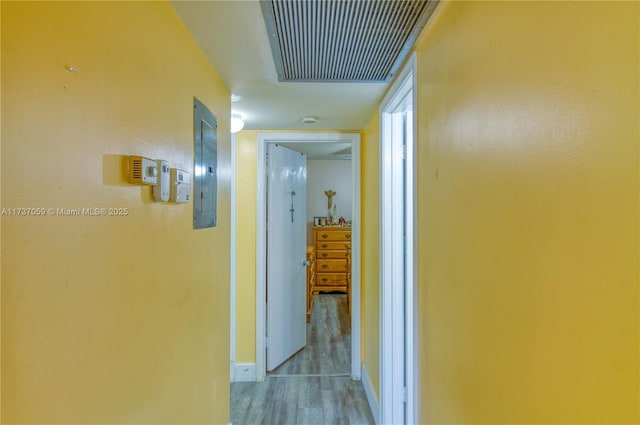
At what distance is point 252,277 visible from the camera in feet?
8.89

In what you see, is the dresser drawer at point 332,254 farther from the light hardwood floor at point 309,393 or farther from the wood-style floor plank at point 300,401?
the wood-style floor plank at point 300,401

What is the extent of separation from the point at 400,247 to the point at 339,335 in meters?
2.09

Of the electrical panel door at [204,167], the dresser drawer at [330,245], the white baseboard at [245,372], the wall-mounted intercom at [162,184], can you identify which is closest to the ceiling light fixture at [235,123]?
the electrical panel door at [204,167]

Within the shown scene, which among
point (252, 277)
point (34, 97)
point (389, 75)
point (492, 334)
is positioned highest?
point (389, 75)

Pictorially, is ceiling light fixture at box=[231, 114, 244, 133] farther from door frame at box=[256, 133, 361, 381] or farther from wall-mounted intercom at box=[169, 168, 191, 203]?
wall-mounted intercom at box=[169, 168, 191, 203]

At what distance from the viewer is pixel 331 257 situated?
5047mm

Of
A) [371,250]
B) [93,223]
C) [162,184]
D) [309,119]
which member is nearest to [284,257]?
[371,250]

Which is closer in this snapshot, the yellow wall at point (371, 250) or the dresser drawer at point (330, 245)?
the yellow wall at point (371, 250)

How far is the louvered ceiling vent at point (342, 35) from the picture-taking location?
3.34ft

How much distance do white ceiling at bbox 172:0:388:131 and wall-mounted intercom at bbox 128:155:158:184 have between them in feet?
1.88

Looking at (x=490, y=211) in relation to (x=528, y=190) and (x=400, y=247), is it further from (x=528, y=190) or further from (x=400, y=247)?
(x=400, y=247)

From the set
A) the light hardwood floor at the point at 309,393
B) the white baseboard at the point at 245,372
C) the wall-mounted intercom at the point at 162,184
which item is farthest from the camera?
the white baseboard at the point at 245,372

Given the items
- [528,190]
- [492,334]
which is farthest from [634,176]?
[492,334]

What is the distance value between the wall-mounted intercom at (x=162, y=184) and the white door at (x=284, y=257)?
1.78m
